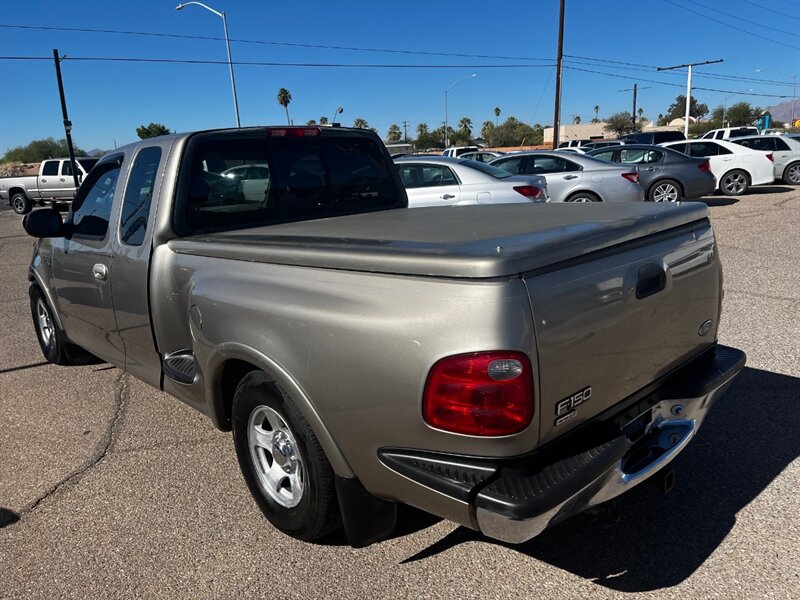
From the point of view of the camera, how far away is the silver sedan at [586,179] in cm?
1156

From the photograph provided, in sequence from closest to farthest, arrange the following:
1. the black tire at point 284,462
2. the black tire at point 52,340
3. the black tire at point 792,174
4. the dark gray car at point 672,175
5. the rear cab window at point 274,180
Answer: the black tire at point 284,462, the rear cab window at point 274,180, the black tire at point 52,340, the dark gray car at point 672,175, the black tire at point 792,174

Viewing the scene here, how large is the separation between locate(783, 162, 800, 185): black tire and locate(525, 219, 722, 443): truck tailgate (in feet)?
59.4

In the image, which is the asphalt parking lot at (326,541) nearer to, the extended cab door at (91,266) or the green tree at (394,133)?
the extended cab door at (91,266)

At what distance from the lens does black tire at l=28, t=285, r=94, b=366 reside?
5098 mm

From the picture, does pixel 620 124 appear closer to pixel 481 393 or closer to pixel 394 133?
pixel 394 133

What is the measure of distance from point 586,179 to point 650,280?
9.86 m

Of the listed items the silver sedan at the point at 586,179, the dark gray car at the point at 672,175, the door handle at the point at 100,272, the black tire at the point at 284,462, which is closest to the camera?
the black tire at the point at 284,462

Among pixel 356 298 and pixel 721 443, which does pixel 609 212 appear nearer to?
pixel 356 298

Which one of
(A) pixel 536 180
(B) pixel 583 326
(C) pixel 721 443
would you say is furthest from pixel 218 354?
(A) pixel 536 180

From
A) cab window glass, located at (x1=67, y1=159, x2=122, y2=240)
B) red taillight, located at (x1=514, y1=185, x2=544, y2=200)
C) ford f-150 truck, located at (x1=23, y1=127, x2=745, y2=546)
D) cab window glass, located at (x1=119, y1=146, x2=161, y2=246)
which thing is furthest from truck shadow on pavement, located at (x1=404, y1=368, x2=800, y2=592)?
red taillight, located at (x1=514, y1=185, x2=544, y2=200)

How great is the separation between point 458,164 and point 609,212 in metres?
7.06

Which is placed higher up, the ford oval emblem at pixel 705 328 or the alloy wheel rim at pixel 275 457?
the ford oval emblem at pixel 705 328

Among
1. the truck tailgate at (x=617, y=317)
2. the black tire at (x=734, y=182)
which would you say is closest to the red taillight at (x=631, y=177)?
the black tire at (x=734, y=182)

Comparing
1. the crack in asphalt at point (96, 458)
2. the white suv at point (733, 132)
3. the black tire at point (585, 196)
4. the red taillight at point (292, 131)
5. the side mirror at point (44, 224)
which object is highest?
the red taillight at point (292, 131)
